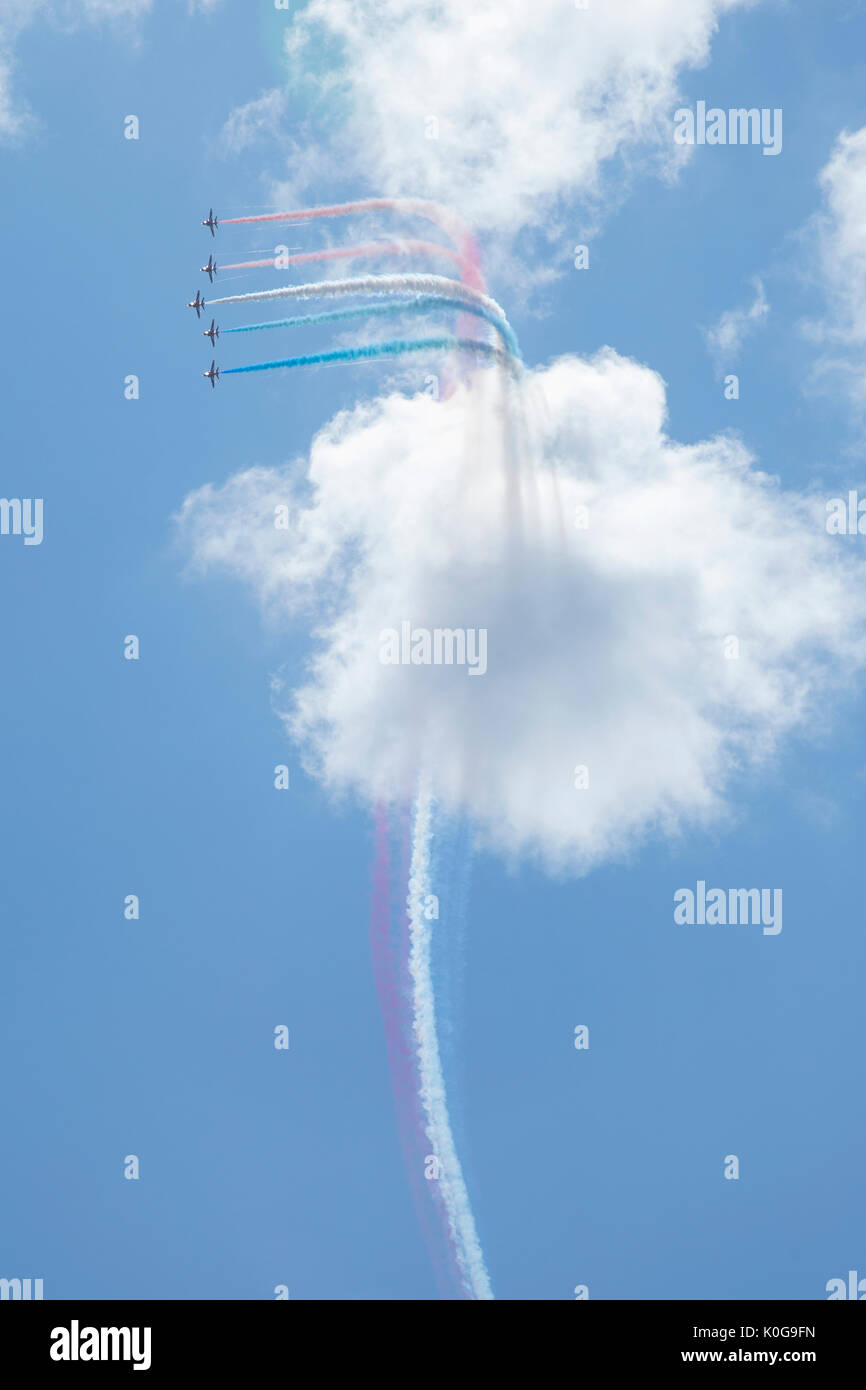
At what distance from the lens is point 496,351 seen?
86.4 meters

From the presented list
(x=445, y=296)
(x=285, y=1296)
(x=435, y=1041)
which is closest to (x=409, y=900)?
(x=435, y=1041)

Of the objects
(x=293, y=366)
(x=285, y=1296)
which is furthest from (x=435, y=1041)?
(x=293, y=366)

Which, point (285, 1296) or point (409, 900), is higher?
point (409, 900)

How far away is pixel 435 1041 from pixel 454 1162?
5.93 metres

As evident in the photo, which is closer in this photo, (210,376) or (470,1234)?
(470,1234)

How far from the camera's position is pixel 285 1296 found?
9100 cm

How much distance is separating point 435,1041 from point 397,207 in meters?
40.9

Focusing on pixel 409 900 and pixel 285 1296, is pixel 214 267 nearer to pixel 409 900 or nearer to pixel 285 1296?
pixel 409 900
